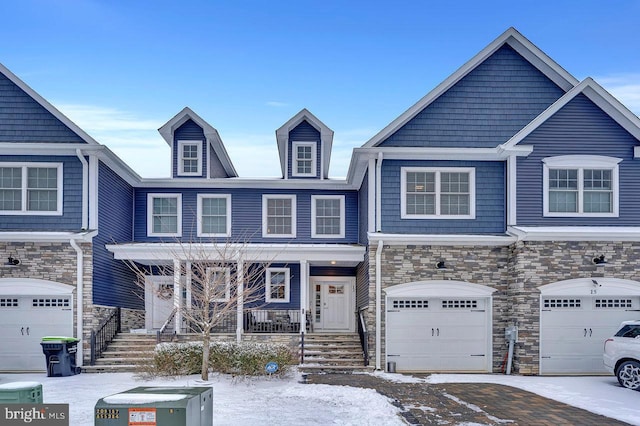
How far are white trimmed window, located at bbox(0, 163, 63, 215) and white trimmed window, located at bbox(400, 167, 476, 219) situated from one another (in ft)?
34.0

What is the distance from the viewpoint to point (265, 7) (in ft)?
73.3

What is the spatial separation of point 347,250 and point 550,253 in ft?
20.1

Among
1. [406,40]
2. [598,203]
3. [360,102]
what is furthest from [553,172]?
[360,102]

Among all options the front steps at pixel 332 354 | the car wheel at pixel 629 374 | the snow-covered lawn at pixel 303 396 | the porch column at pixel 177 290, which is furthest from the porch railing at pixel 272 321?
the car wheel at pixel 629 374

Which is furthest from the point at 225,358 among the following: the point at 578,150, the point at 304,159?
the point at 578,150

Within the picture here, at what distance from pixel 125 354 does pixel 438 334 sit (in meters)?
9.22

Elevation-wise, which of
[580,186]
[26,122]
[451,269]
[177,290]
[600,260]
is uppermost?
[26,122]

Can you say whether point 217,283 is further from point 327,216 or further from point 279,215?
point 327,216

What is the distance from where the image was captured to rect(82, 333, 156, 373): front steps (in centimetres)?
1680

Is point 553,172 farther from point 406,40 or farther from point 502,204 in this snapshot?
point 406,40

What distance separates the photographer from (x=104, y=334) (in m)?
18.0

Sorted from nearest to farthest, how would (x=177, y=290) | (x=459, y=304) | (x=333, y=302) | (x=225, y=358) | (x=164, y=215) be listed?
(x=225, y=358)
(x=459, y=304)
(x=177, y=290)
(x=164, y=215)
(x=333, y=302)

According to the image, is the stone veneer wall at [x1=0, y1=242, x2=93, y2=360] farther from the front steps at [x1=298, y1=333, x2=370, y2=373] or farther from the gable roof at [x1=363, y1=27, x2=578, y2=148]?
the gable roof at [x1=363, y1=27, x2=578, y2=148]

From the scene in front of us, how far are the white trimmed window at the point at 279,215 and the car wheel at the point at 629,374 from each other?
37.0 feet
